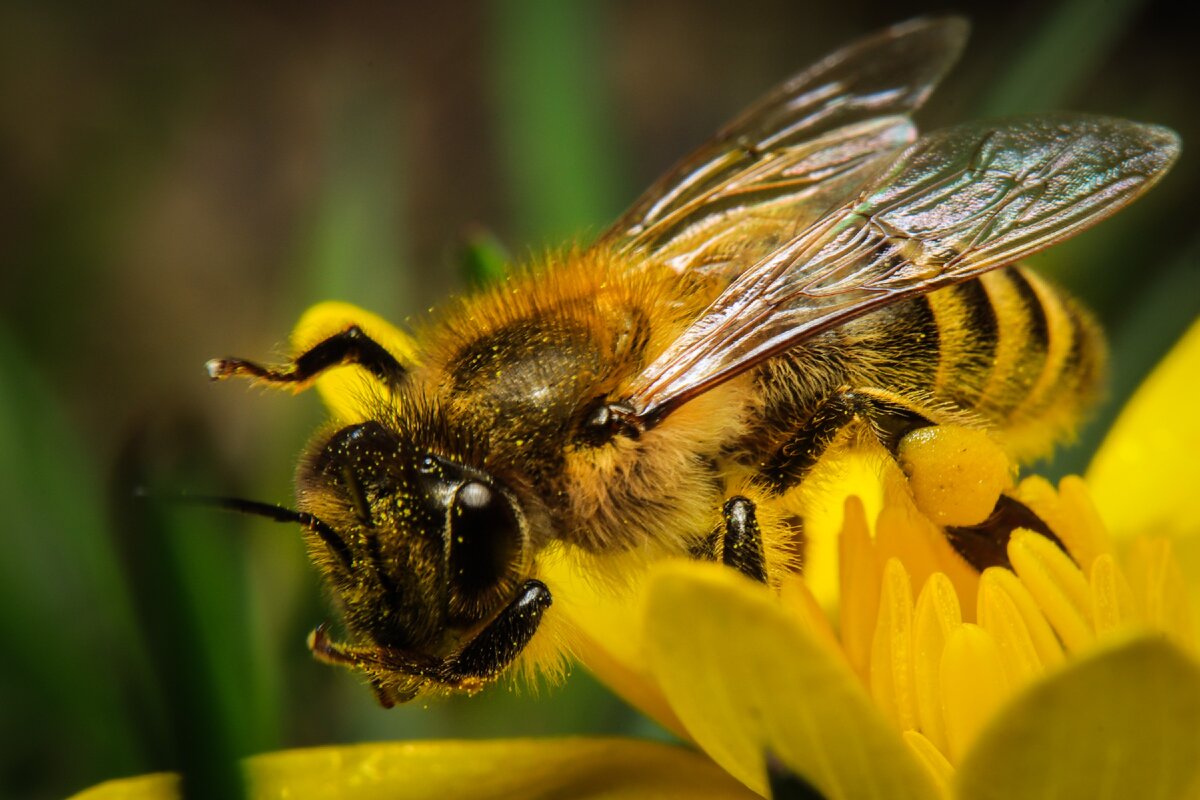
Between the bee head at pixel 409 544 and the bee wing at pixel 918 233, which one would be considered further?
the bee wing at pixel 918 233

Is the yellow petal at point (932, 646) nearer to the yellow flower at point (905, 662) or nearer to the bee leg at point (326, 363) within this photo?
the yellow flower at point (905, 662)

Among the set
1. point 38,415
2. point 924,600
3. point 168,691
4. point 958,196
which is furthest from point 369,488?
point 38,415

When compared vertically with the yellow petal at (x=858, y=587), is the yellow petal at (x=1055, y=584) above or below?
below

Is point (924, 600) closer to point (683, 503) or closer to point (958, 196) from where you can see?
point (683, 503)

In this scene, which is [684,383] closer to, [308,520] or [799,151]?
[308,520]

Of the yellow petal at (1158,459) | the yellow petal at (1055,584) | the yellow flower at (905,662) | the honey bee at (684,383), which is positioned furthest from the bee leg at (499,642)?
the yellow petal at (1158,459)

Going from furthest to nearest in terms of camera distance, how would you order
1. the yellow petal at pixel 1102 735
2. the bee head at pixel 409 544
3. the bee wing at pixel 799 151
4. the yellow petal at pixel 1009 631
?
the bee wing at pixel 799 151 < the yellow petal at pixel 1009 631 < the bee head at pixel 409 544 < the yellow petal at pixel 1102 735
